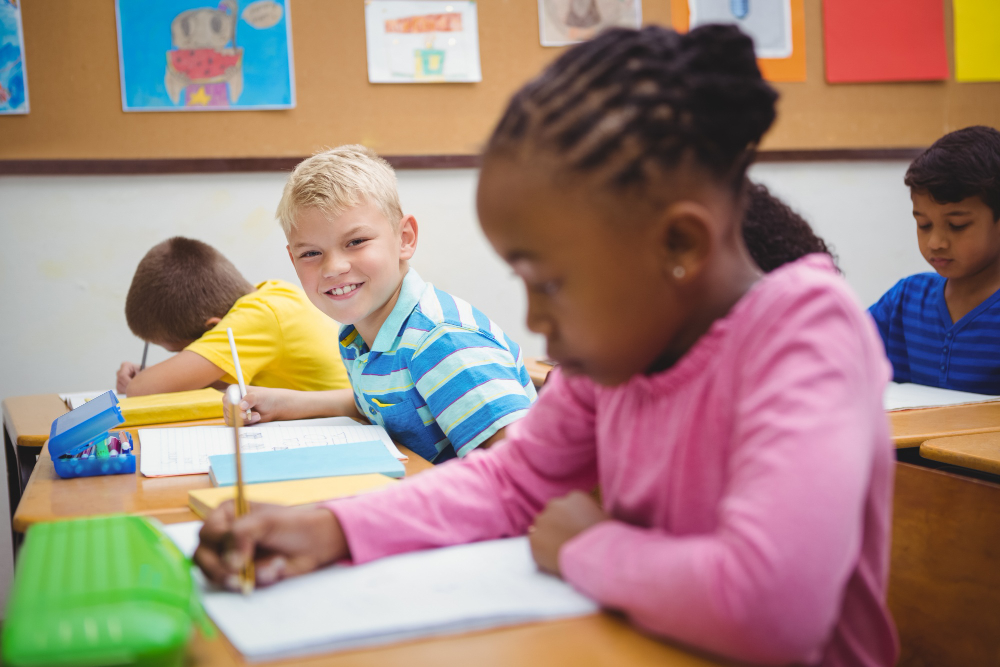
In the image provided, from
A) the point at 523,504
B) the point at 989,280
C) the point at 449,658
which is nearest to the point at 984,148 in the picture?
the point at 989,280

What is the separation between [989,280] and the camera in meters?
1.96

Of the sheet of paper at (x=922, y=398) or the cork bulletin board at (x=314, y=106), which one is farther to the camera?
the cork bulletin board at (x=314, y=106)

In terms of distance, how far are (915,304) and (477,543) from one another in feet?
5.97

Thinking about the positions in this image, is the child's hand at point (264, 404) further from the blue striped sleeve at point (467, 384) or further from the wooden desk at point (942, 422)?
the wooden desk at point (942, 422)

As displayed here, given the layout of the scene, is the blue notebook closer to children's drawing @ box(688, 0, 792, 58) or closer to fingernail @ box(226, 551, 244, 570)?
fingernail @ box(226, 551, 244, 570)

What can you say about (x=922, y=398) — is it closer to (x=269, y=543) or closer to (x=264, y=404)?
(x=264, y=404)

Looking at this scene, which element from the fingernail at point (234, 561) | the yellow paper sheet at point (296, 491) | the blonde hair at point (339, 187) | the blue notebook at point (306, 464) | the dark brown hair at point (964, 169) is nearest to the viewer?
the fingernail at point (234, 561)

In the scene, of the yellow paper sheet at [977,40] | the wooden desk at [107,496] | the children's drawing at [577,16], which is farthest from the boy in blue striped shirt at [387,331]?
the yellow paper sheet at [977,40]

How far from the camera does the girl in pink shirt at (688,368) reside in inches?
18.7

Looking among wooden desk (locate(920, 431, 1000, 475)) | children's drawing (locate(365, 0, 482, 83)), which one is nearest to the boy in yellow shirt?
children's drawing (locate(365, 0, 482, 83))

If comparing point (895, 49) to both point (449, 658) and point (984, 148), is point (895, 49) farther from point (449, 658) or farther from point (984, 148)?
point (449, 658)

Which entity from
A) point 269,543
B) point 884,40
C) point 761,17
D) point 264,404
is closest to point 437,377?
point 264,404

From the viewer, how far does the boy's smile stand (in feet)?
4.60

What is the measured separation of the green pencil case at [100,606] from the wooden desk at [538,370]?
1402 mm
